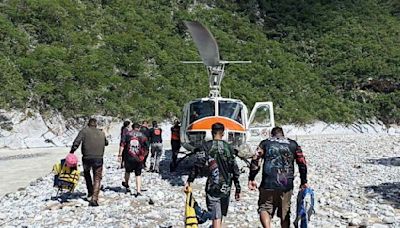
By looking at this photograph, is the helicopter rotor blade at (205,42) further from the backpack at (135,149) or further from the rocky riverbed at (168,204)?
the rocky riverbed at (168,204)

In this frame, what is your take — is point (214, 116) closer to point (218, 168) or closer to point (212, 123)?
point (212, 123)

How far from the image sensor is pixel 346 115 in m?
48.4

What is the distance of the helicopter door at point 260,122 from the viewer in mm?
15191

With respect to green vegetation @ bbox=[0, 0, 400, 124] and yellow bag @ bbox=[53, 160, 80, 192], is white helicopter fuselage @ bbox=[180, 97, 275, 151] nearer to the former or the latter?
yellow bag @ bbox=[53, 160, 80, 192]

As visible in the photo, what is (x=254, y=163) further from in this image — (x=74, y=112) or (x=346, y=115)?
(x=346, y=115)

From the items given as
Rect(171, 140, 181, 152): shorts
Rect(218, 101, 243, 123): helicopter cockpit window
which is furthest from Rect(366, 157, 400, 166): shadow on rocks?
Rect(171, 140, 181, 152): shorts

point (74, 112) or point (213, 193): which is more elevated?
point (74, 112)

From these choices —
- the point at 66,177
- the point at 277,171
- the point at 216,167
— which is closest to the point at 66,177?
the point at 66,177

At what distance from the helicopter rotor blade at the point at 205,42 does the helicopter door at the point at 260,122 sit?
2.21 m

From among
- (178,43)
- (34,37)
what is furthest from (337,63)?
(34,37)

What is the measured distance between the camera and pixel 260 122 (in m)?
15.6

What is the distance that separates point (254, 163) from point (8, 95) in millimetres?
27681

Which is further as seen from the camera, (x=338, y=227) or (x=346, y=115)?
(x=346, y=115)

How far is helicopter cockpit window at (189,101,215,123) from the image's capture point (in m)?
14.3
